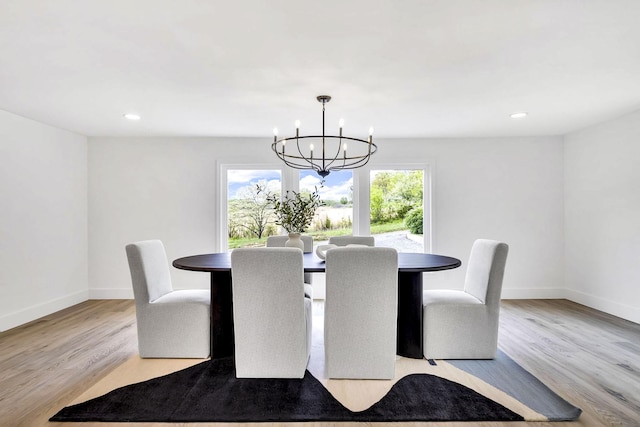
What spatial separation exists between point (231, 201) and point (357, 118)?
226 cm

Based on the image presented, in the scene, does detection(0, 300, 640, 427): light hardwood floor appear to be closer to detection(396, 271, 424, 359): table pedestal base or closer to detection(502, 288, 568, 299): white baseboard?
detection(502, 288, 568, 299): white baseboard

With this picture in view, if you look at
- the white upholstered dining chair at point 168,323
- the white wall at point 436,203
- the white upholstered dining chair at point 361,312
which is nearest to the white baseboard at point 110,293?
the white wall at point 436,203

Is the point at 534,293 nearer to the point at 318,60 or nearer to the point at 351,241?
the point at 351,241

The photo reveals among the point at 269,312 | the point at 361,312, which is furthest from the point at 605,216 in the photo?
the point at 269,312

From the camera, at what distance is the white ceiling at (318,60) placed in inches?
78.3

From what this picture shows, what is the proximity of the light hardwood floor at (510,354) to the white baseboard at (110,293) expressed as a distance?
51 centimetres

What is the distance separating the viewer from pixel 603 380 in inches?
103

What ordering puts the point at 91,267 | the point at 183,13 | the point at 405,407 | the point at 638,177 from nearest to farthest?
1. the point at 183,13
2. the point at 405,407
3. the point at 638,177
4. the point at 91,267

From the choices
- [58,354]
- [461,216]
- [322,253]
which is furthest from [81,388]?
[461,216]

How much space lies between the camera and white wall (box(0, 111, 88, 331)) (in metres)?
3.94

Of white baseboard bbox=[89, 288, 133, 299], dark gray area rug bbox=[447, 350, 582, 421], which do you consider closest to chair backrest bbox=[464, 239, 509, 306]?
dark gray area rug bbox=[447, 350, 582, 421]

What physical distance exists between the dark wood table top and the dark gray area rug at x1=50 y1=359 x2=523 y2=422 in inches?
30.3

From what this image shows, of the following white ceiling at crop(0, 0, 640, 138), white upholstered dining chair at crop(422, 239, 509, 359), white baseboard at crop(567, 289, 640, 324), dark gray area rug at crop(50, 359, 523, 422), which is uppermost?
white ceiling at crop(0, 0, 640, 138)

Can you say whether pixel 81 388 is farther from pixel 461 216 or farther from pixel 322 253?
pixel 461 216
